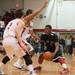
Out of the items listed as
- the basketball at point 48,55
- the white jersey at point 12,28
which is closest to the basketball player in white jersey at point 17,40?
the white jersey at point 12,28

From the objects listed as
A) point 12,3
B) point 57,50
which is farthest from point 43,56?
point 12,3

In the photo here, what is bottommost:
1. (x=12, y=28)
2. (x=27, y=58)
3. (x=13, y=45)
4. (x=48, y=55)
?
(x=48, y=55)

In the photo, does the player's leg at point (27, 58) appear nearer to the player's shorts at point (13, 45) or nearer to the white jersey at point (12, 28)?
the player's shorts at point (13, 45)

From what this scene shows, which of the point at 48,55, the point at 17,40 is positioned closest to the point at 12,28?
the point at 17,40

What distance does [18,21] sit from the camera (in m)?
7.16

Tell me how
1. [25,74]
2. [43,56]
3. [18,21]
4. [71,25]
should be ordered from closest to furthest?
[18,21] → [25,74] → [43,56] → [71,25]

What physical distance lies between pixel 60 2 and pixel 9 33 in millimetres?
13573

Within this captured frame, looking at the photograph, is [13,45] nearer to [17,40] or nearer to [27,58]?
[17,40]

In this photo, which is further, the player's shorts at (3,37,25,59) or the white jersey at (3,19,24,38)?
the player's shorts at (3,37,25,59)

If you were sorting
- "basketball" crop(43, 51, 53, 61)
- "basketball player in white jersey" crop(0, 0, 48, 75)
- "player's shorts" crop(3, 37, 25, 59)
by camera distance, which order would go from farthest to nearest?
1. "basketball" crop(43, 51, 53, 61)
2. "player's shorts" crop(3, 37, 25, 59)
3. "basketball player in white jersey" crop(0, 0, 48, 75)

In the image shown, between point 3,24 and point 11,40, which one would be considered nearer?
point 11,40

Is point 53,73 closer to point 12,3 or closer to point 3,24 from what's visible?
point 3,24

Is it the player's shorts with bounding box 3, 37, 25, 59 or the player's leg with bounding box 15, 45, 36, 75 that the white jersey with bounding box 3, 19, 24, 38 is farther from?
the player's leg with bounding box 15, 45, 36, 75

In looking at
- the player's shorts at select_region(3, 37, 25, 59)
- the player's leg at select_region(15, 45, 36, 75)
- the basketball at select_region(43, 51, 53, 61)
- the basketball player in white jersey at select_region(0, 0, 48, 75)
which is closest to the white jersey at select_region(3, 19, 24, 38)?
the basketball player in white jersey at select_region(0, 0, 48, 75)
